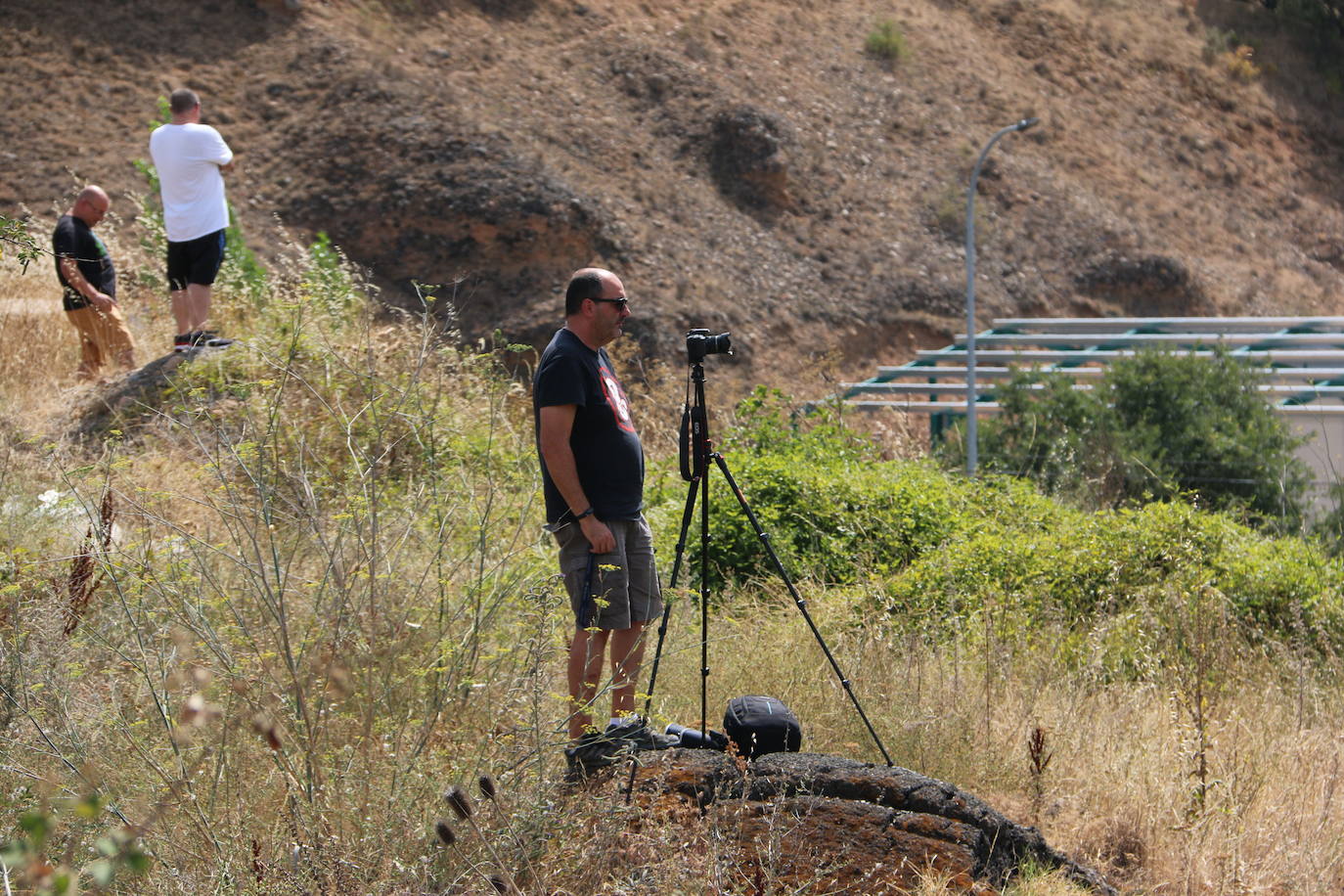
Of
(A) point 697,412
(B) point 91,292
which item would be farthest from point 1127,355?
(A) point 697,412

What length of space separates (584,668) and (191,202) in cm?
616

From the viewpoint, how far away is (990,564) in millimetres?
8000

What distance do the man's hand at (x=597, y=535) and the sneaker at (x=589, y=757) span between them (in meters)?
0.70

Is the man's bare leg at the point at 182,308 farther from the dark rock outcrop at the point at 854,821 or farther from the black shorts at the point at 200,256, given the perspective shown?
the dark rock outcrop at the point at 854,821

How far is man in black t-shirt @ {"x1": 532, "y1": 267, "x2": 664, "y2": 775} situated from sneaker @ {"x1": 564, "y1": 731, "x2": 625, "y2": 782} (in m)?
0.30

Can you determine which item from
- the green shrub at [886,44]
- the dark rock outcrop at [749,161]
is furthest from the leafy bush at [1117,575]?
the green shrub at [886,44]

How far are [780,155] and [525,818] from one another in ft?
61.8

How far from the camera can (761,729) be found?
452cm

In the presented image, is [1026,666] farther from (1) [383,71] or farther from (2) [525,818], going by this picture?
(1) [383,71]

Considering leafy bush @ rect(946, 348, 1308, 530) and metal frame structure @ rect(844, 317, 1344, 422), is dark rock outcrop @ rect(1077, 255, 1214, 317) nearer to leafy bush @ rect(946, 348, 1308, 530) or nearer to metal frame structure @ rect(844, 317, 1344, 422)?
metal frame structure @ rect(844, 317, 1344, 422)

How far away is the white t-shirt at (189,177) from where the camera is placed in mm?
9188

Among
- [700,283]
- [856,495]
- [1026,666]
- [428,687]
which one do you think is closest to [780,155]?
[700,283]

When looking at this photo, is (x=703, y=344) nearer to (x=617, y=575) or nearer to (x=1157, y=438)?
(x=617, y=575)

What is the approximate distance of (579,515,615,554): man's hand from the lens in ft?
15.3
